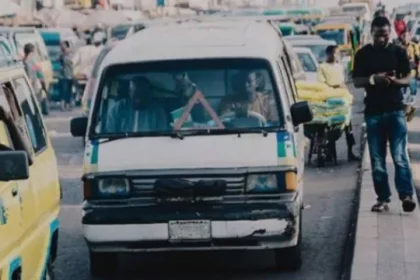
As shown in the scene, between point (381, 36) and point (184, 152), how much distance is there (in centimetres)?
281

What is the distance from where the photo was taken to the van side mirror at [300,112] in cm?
963

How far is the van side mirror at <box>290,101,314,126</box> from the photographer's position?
963 centimetres

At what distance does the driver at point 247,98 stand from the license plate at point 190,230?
→ 3.61ft

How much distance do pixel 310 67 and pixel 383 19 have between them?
12337 millimetres

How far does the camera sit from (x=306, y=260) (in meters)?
10.1

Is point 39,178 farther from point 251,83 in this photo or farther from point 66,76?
point 66,76

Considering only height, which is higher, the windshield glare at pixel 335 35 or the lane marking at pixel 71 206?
the lane marking at pixel 71 206

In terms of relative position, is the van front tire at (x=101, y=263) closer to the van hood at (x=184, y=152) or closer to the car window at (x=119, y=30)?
the van hood at (x=184, y=152)

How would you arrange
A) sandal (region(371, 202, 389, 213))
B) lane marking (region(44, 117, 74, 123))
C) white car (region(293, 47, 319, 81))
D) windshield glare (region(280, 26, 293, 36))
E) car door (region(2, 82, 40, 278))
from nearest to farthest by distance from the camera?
car door (region(2, 82, 40, 278)), sandal (region(371, 202, 389, 213)), white car (region(293, 47, 319, 81)), lane marking (region(44, 117, 74, 123)), windshield glare (region(280, 26, 293, 36))

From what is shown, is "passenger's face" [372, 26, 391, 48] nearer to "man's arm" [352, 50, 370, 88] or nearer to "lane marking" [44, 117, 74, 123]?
"man's arm" [352, 50, 370, 88]

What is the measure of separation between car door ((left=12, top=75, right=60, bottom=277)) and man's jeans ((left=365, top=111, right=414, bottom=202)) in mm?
3880

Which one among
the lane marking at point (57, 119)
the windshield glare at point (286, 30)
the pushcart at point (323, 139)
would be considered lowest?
the windshield glare at point (286, 30)

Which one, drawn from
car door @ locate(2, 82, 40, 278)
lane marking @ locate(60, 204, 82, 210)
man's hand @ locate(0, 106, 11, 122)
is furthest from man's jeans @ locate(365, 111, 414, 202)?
man's hand @ locate(0, 106, 11, 122)

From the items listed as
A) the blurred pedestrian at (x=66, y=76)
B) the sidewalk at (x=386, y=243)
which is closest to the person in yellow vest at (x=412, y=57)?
the sidewalk at (x=386, y=243)
